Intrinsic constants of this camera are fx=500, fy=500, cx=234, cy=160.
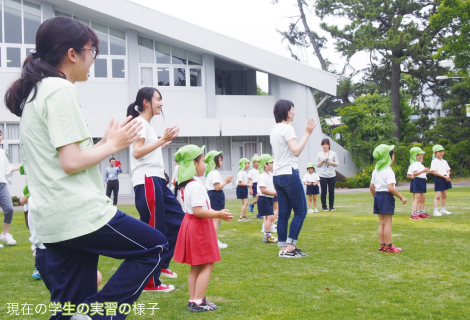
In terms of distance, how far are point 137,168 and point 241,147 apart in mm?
23630

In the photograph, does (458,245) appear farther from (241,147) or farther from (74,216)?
(241,147)

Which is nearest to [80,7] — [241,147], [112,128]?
[241,147]

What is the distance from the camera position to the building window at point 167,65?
26.8 metres

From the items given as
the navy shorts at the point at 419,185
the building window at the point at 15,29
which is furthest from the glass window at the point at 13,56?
the navy shorts at the point at 419,185

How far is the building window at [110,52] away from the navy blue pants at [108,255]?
24.5 meters

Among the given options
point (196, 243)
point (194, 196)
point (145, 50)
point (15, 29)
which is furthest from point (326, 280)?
point (15, 29)

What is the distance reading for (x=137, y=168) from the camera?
16.5ft

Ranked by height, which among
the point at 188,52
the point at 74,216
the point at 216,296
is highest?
the point at 188,52

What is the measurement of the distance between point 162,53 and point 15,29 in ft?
24.2

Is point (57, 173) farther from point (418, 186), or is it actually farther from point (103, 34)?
point (103, 34)

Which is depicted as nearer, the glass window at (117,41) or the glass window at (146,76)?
the glass window at (117,41)

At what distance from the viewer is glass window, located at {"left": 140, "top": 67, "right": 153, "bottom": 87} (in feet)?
87.6

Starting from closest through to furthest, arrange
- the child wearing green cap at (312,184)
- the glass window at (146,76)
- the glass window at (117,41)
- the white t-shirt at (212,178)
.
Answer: the white t-shirt at (212,178) → the child wearing green cap at (312,184) → the glass window at (117,41) → the glass window at (146,76)

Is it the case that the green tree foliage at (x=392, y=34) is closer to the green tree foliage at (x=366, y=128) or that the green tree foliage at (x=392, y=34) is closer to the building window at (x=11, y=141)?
the green tree foliage at (x=366, y=128)
